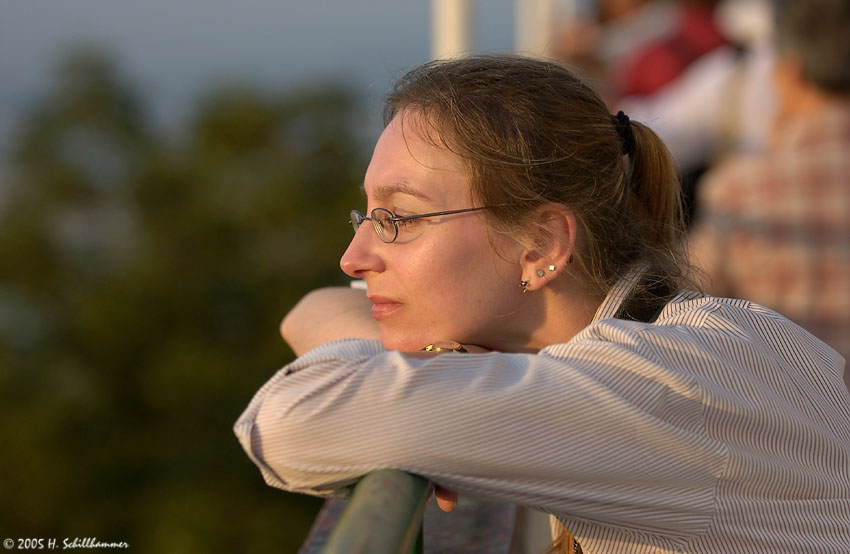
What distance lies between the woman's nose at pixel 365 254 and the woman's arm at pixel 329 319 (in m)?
0.16

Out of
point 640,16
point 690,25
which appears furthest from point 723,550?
point 640,16

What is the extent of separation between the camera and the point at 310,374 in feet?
4.19

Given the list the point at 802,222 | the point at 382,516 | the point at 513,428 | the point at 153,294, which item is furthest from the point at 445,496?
the point at 153,294

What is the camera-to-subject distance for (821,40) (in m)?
3.29

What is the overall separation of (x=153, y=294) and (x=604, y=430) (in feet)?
61.0

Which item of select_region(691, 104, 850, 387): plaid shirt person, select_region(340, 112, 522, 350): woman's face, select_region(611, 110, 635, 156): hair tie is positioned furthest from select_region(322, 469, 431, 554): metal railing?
select_region(691, 104, 850, 387): plaid shirt person

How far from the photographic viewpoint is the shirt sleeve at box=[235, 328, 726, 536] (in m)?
1.16

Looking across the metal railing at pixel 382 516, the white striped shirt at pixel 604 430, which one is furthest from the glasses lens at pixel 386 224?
the metal railing at pixel 382 516

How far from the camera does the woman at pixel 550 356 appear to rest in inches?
46.9

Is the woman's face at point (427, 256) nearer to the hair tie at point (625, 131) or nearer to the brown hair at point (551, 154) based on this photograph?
the brown hair at point (551, 154)

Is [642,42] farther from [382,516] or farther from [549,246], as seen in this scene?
[382,516]

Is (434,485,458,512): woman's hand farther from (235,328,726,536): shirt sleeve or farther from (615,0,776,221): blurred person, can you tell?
(615,0,776,221): blurred person

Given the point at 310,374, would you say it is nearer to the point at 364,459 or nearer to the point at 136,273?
the point at 364,459

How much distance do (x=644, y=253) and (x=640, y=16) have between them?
637 cm
